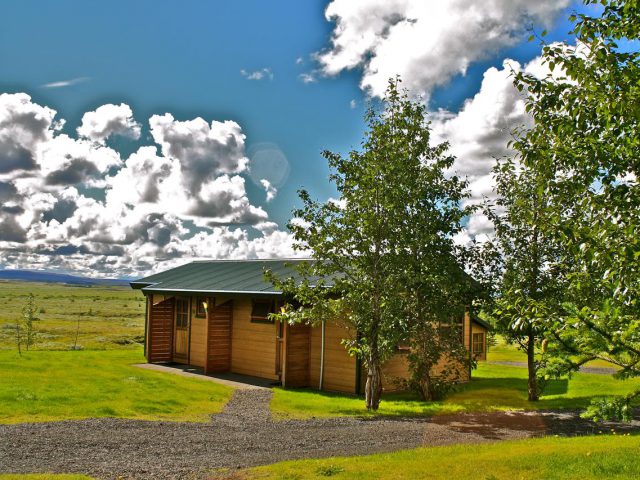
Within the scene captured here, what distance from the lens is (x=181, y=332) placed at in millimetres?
28422

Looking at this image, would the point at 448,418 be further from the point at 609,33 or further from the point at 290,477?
the point at 609,33

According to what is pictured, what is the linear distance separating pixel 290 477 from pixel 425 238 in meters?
9.11

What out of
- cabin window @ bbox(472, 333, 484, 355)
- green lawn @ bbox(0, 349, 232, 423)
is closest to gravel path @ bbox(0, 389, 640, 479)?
green lawn @ bbox(0, 349, 232, 423)

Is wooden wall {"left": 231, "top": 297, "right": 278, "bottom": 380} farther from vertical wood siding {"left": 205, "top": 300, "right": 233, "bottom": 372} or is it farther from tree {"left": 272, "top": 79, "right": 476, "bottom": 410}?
tree {"left": 272, "top": 79, "right": 476, "bottom": 410}

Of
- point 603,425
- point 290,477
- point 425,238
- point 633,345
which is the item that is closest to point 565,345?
point 633,345

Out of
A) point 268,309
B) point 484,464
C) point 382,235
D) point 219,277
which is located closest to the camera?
point 484,464

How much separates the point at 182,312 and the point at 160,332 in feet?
5.24

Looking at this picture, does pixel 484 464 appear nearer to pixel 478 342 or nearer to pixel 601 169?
pixel 601 169

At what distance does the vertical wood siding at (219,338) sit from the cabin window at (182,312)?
3.89m

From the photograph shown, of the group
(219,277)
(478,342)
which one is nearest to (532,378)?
(478,342)

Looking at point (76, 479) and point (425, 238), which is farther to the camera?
point (425, 238)

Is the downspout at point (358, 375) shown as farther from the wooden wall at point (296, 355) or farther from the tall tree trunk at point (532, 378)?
the tall tree trunk at point (532, 378)

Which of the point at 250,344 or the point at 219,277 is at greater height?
the point at 219,277

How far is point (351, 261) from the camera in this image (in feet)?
56.4
